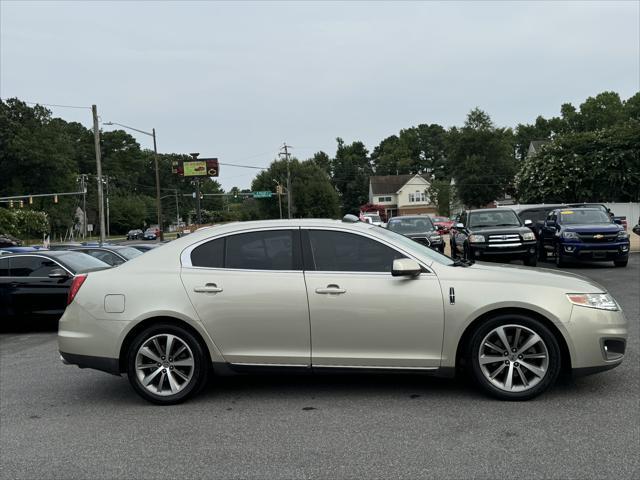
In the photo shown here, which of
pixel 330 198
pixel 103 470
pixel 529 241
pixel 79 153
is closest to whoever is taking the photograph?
Answer: pixel 103 470

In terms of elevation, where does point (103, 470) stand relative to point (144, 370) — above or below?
below

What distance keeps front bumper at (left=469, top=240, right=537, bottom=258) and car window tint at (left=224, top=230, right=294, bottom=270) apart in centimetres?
1058

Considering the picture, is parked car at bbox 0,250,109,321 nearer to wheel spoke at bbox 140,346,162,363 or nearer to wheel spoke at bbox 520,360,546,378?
wheel spoke at bbox 140,346,162,363

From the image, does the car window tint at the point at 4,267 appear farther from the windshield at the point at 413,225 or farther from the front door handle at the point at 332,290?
the windshield at the point at 413,225

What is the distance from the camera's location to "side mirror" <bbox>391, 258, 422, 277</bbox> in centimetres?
474

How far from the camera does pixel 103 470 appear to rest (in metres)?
3.73

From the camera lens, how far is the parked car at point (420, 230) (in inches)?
695

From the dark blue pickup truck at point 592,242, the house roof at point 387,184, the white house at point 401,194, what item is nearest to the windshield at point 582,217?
the dark blue pickup truck at point 592,242

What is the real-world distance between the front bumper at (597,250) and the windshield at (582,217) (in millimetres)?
1152

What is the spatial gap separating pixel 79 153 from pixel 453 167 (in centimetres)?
7797

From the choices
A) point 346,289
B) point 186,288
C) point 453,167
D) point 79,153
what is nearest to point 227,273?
point 186,288

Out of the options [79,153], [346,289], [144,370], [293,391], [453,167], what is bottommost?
[293,391]

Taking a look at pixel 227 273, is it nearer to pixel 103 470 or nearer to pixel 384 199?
pixel 103 470

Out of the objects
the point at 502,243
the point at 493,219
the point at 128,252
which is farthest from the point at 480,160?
the point at 128,252
